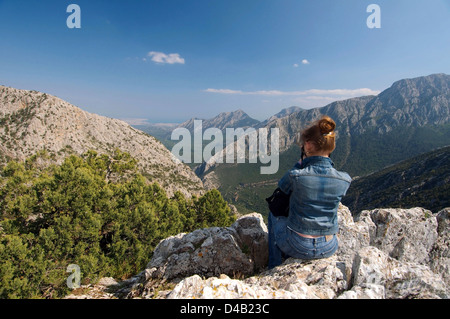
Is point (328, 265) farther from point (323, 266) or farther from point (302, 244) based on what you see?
point (302, 244)

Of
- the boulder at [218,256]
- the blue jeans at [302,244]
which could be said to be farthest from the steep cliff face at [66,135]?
the blue jeans at [302,244]

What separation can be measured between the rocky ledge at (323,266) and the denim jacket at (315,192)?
1.13 meters

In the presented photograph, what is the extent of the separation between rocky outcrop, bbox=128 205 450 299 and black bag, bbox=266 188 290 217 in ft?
4.86

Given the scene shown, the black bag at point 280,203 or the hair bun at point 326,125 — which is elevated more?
the hair bun at point 326,125

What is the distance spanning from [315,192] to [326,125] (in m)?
1.61

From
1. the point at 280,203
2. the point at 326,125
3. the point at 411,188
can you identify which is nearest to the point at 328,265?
the point at 280,203

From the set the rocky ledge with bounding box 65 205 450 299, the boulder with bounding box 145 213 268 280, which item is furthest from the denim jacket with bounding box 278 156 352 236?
the boulder with bounding box 145 213 268 280

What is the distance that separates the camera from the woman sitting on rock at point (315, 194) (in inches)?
182

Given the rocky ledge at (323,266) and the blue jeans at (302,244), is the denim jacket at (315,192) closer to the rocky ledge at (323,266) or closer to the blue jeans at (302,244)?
the blue jeans at (302,244)

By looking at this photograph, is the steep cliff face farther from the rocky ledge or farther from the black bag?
the black bag

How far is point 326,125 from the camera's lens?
4648mm

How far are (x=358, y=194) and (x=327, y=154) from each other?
14958cm
